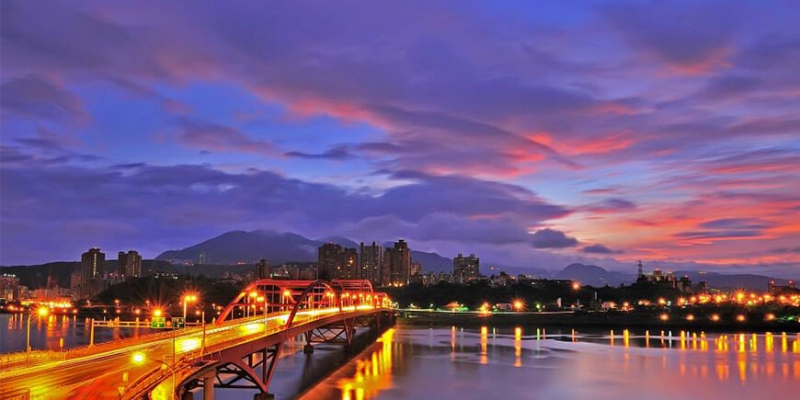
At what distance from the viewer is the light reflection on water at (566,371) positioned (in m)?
62.1

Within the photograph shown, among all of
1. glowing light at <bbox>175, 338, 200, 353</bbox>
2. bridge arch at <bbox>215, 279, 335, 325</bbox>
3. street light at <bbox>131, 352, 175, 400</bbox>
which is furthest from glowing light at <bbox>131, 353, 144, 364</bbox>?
bridge arch at <bbox>215, 279, 335, 325</bbox>

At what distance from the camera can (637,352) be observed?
101688 mm

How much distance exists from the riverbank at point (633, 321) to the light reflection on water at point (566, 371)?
162 feet

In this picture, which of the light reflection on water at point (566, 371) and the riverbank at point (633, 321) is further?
the riverbank at point (633, 321)

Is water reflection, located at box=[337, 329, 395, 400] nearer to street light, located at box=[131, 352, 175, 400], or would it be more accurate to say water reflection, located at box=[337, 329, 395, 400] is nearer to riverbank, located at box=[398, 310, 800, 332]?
street light, located at box=[131, 352, 175, 400]

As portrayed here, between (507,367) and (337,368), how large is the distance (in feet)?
67.2

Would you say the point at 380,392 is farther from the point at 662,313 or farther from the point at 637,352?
the point at 662,313

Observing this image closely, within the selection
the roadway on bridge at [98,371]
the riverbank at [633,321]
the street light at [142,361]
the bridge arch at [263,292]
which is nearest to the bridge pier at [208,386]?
the roadway on bridge at [98,371]

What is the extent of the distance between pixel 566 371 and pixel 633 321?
4550 inches

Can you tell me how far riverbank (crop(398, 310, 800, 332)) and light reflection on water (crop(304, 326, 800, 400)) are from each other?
49320 mm

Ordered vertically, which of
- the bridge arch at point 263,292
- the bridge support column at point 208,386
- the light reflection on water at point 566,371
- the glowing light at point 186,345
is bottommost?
the light reflection on water at point 566,371

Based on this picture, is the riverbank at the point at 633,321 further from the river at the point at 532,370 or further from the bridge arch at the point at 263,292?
the bridge arch at the point at 263,292

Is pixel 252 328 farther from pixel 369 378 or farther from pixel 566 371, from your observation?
pixel 566 371

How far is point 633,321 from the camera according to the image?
602ft
